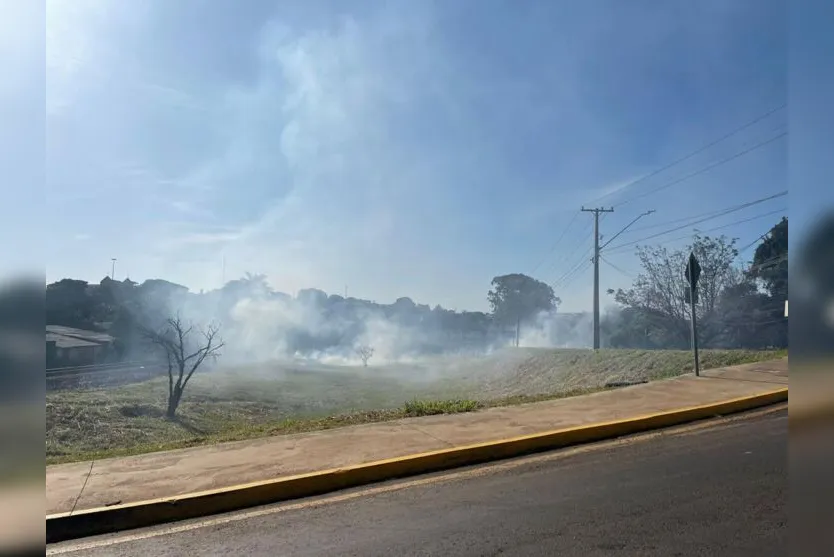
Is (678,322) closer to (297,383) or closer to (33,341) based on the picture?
(297,383)

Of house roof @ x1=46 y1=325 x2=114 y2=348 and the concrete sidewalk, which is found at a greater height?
house roof @ x1=46 y1=325 x2=114 y2=348

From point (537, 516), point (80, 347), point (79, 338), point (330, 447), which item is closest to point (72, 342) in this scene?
point (79, 338)

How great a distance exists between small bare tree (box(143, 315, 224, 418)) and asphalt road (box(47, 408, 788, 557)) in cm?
992

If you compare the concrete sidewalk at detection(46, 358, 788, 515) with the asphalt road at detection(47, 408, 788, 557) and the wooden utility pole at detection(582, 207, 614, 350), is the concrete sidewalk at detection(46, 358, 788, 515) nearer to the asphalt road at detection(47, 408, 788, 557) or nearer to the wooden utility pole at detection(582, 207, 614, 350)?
the asphalt road at detection(47, 408, 788, 557)

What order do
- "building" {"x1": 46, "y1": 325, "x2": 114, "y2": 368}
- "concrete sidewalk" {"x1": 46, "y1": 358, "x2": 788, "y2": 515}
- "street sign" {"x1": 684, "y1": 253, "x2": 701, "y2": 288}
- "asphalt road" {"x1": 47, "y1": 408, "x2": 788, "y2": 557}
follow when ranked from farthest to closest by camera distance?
"street sign" {"x1": 684, "y1": 253, "x2": 701, "y2": 288}, "building" {"x1": 46, "y1": 325, "x2": 114, "y2": 368}, "concrete sidewalk" {"x1": 46, "y1": 358, "x2": 788, "y2": 515}, "asphalt road" {"x1": 47, "y1": 408, "x2": 788, "y2": 557}

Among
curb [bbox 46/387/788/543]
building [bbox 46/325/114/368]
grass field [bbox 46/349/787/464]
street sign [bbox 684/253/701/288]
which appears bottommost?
grass field [bbox 46/349/787/464]

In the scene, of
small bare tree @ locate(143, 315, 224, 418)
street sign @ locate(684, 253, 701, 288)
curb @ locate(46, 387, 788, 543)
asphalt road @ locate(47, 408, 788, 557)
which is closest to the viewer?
asphalt road @ locate(47, 408, 788, 557)

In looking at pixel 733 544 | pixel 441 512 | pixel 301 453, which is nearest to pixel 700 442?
pixel 733 544

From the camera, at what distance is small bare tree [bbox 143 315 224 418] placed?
545 inches

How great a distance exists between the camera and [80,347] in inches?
415

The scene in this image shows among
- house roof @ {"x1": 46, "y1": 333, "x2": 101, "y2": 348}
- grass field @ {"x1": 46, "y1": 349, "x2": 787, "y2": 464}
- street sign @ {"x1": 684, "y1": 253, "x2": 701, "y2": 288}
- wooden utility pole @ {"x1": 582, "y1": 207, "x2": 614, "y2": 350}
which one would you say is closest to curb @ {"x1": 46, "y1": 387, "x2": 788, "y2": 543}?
grass field @ {"x1": 46, "y1": 349, "x2": 787, "y2": 464}

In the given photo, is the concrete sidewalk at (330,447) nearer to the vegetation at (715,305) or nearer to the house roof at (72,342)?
the house roof at (72,342)

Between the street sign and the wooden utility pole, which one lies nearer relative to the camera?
the street sign

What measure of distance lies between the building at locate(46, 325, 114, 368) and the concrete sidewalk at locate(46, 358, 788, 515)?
400 centimetres
